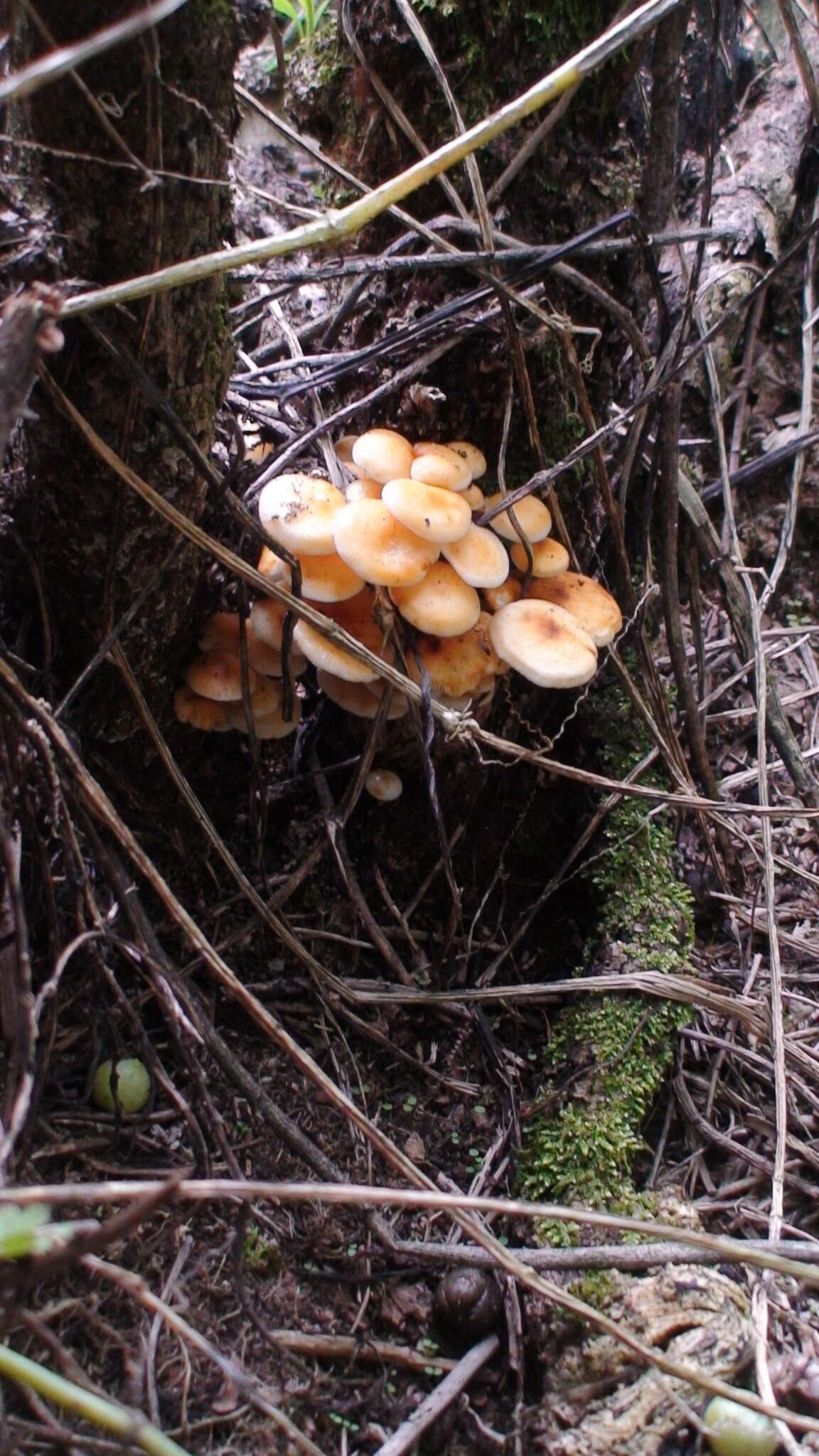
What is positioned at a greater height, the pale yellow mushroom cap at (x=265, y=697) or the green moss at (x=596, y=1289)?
the pale yellow mushroom cap at (x=265, y=697)

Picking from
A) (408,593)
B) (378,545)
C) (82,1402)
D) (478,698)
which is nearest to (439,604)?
(408,593)

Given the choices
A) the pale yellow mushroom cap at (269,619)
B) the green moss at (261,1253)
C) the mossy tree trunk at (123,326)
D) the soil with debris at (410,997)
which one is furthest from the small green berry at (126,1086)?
the pale yellow mushroom cap at (269,619)

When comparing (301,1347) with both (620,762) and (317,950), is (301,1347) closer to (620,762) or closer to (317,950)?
(317,950)

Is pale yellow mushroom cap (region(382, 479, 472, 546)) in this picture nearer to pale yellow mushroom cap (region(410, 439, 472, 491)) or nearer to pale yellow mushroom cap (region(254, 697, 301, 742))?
pale yellow mushroom cap (region(410, 439, 472, 491))

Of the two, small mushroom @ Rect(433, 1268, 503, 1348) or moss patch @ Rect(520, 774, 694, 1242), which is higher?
moss patch @ Rect(520, 774, 694, 1242)

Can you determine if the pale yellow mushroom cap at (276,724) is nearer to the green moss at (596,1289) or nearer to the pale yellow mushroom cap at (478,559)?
the pale yellow mushroom cap at (478,559)

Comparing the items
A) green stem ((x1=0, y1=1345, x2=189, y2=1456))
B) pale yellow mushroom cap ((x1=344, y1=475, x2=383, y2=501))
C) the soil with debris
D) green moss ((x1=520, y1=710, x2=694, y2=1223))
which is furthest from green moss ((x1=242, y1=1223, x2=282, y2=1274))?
pale yellow mushroom cap ((x1=344, y1=475, x2=383, y2=501))
